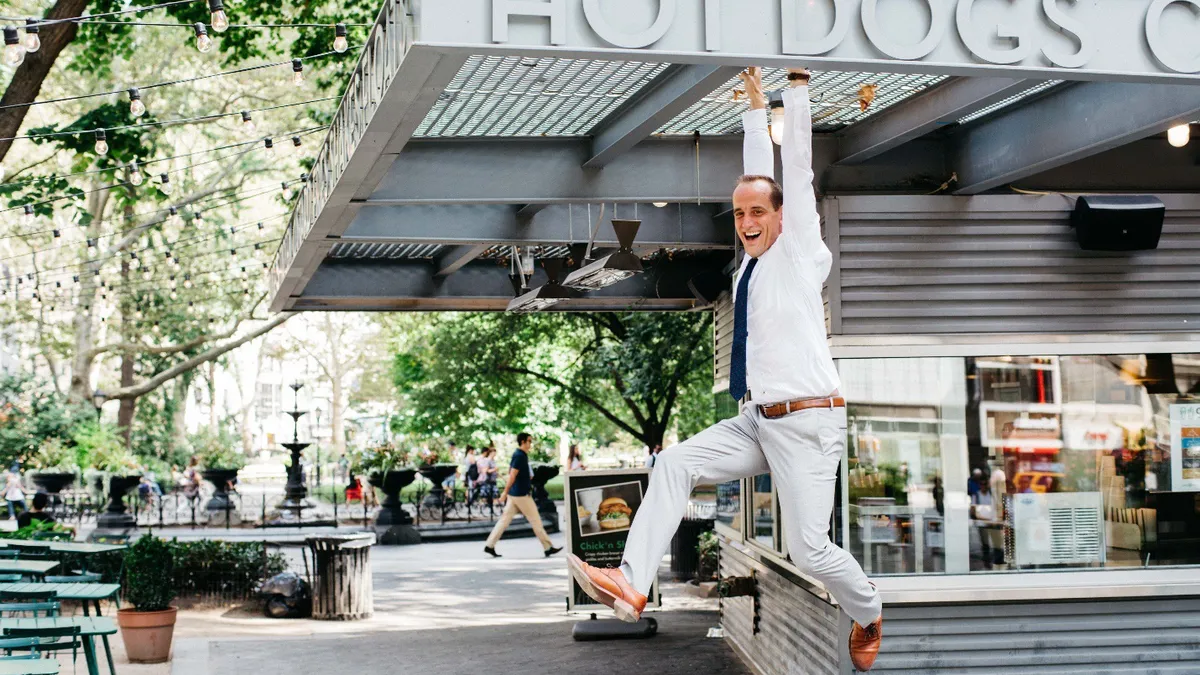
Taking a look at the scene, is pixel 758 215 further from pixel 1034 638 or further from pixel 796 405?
pixel 1034 638

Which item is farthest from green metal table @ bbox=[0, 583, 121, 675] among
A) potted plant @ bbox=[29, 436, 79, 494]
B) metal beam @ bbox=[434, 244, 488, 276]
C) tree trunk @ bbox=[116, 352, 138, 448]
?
tree trunk @ bbox=[116, 352, 138, 448]

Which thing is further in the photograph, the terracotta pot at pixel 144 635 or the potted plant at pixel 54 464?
the potted plant at pixel 54 464

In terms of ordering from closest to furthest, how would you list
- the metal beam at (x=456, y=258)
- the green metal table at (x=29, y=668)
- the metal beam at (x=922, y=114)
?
1. the green metal table at (x=29, y=668)
2. the metal beam at (x=922, y=114)
3. the metal beam at (x=456, y=258)

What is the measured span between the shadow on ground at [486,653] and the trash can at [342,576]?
3.88ft

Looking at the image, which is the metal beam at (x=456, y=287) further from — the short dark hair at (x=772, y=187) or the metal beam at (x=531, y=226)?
the short dark hair at (x=772, y=187)

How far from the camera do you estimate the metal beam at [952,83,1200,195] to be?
5668 mm

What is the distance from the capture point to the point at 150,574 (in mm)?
10625

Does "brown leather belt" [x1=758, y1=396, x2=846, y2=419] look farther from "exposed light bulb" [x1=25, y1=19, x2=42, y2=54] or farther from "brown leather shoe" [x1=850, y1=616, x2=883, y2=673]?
"exposed light bulb" [x1=25, y1=19, x2=42, y2=54]

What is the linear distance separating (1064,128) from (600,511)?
6125 mm

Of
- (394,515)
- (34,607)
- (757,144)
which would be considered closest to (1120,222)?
(757,144)

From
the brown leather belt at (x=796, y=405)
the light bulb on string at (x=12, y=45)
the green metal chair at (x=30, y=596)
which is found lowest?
the green metal chair at (x=30, y=596)

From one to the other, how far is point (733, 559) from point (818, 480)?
6.88 m

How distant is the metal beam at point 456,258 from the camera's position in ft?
33.7

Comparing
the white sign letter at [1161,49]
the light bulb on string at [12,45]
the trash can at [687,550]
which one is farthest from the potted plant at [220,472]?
the white sign letter at [1161,49]
